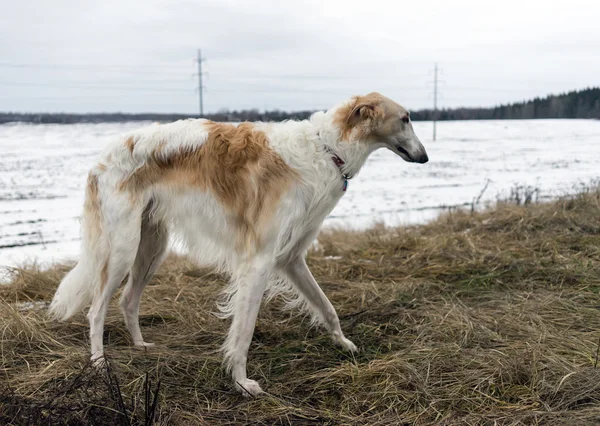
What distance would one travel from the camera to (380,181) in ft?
49.4

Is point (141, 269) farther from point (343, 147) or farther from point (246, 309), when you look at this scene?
point (343, 147)

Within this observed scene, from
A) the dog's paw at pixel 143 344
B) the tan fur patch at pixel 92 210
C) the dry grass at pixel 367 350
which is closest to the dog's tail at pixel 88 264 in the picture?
the tan fur patch at pixel 92 210

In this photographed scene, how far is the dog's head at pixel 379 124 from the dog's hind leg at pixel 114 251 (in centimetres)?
146

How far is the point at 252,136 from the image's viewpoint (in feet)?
12.0

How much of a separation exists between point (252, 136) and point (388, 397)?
5.87 feet

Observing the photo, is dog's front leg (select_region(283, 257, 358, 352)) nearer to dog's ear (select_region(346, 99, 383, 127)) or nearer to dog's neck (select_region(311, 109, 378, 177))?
dog's neck (select_region(311, 109, 378, 177))

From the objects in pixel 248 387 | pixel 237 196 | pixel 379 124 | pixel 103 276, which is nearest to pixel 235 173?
pixel 237 196

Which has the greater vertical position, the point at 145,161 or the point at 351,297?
the point at 145,161

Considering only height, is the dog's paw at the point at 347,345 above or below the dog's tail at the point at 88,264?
below

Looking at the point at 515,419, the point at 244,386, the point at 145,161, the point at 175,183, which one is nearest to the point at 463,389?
the point at 515,419

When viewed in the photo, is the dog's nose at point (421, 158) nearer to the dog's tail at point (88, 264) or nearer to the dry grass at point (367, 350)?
the dry grass at point (367, 350)

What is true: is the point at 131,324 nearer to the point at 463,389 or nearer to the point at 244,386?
the point at 244,386

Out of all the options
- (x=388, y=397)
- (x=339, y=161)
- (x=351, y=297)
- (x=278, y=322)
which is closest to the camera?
(x=388, y=397)

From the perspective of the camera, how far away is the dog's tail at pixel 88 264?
377 cm
